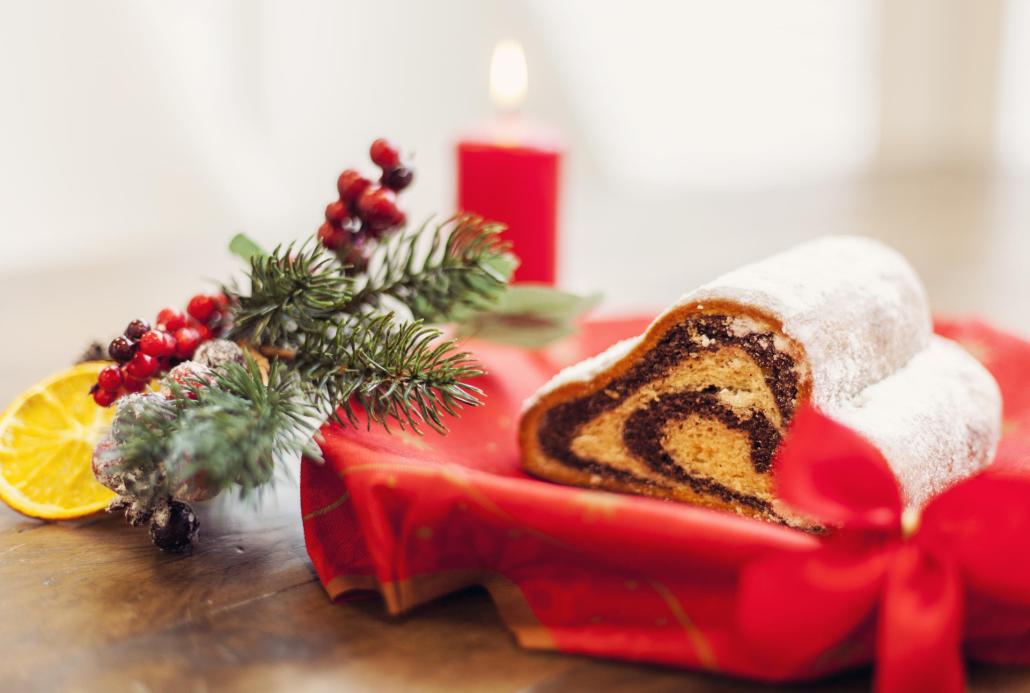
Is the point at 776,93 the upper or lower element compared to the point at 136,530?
upper

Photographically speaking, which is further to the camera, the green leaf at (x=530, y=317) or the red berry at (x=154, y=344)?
the green leaf at (x=530, y=317)

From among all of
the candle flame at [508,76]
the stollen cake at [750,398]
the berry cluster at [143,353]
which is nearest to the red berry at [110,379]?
the berry cluster at [143,353]

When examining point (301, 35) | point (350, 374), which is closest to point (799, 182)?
point (301, 35)

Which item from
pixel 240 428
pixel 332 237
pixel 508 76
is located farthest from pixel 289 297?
pixel 508 76

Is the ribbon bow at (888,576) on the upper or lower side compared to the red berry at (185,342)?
lower

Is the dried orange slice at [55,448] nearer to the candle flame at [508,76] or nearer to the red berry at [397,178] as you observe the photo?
the red berry at [397,178]

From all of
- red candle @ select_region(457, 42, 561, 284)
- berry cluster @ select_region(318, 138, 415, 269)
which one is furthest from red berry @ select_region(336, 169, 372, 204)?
red candle @ select_region(457, 42, 561, 284)

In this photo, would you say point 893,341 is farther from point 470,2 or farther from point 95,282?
point 470,2
